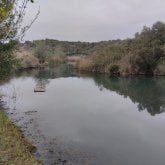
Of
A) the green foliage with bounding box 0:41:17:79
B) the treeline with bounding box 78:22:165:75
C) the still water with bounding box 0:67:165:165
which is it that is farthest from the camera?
the treeline with bounding box 78:22:165:75

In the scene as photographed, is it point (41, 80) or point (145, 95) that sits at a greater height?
point (41, 80)

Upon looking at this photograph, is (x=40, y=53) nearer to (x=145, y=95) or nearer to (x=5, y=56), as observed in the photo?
(x=145, y=95)

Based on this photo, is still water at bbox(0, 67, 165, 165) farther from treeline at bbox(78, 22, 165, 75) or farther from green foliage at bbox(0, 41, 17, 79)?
treeline at bbox(78, 22, 165, 75)

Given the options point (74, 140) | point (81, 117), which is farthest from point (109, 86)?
point (74, 140)

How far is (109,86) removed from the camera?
4347 cm

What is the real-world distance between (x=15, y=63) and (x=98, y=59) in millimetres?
58292

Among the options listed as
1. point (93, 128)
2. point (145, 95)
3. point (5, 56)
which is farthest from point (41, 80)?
point (5, 56)

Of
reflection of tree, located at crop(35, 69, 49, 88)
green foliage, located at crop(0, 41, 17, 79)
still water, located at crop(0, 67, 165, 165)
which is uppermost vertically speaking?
green foliage, located at crop(0, 41, 17, 79)

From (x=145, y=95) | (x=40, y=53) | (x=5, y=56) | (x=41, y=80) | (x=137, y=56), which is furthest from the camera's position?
(x=40, y=53)

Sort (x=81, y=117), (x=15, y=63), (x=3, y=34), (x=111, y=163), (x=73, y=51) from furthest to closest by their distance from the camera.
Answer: (x=73, y=51) → (x=81, y=117) → (x=111, y=163) → (x=15, y=63) → (x=3, y=34)

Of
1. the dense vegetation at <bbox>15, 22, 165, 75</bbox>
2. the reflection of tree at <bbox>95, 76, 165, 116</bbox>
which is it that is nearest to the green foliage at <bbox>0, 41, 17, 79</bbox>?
the reflection of tree at <bbox>95, 76, 165, 116</bbox>

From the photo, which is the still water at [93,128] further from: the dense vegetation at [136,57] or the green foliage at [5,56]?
the dense vegetation at [136,57]

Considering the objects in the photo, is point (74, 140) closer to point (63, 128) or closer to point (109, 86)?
point (63, 128)

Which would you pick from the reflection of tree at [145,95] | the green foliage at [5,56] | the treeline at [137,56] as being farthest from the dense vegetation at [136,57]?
the green foliage at [5,56]
